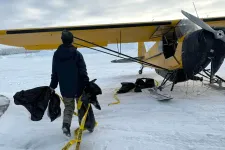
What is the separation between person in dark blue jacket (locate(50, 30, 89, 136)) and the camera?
3.65m

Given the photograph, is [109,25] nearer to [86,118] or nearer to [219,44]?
[219,44]

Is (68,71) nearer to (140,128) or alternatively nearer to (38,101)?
(38,101)

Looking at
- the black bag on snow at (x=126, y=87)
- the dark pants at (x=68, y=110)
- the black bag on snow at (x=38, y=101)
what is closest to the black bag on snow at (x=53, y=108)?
the black bag on snow at (x=38, y=101)

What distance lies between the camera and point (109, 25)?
259 inches

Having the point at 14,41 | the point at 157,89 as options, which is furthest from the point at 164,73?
the point at 14,41

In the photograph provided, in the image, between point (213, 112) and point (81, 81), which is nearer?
point (81, 81)

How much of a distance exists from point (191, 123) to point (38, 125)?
2.96 m

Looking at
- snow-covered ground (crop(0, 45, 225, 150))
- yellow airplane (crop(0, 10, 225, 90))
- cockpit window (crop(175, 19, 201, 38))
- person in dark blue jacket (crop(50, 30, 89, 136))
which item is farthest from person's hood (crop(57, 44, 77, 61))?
cockpit window (crop(175, 19, 201, 38))

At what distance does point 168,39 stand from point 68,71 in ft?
14.7

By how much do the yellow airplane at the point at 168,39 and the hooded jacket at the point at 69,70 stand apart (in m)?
2.63

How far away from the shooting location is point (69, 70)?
3.67 meters

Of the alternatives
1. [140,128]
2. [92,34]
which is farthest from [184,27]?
[140,128]

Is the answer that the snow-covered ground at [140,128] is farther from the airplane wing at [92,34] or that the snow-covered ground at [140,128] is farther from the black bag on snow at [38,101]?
the airplane wing at [92,34]

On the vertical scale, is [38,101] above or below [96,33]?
below
